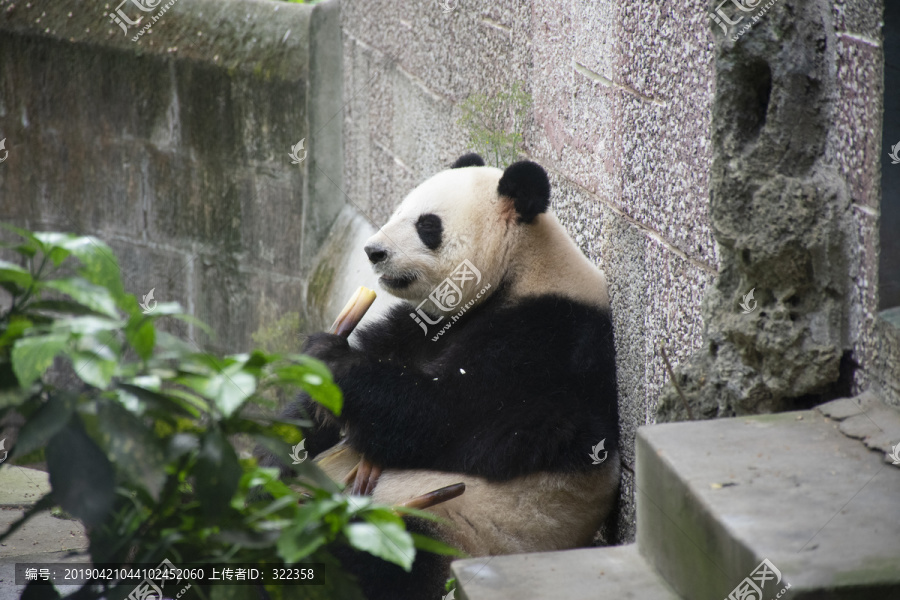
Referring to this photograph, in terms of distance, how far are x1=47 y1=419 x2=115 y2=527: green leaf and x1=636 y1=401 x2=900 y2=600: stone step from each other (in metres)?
1.09

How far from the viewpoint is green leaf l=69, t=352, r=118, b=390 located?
1.27 metres

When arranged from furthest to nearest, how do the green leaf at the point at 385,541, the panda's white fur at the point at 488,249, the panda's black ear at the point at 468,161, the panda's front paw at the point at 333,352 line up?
1. the panda's black ear at the point at 468,161
2. the panda's white fur at the point at 488,249
3. the panda's front paw at the point at 333,352
4. the green leaf at the point at 385,541

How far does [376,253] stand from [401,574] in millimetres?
1151

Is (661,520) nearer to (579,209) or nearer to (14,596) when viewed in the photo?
(579,209)

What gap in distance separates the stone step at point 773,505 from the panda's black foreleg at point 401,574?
78 centimetres

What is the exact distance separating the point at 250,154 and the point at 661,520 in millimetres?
5653

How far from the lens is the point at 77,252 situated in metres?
1.44

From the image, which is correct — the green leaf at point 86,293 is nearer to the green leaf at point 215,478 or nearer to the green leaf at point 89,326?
the green leaf at point 89,326

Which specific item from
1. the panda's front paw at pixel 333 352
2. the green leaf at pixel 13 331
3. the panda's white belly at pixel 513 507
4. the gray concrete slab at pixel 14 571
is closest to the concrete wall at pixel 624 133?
the panda's white belly at pixel 513 507

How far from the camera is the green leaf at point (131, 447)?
4.32 ft

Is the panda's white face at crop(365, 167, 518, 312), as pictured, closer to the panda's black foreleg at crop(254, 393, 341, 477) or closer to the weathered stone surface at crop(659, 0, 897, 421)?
the panda's black foreleg at crop(254, 393, 341, 477)

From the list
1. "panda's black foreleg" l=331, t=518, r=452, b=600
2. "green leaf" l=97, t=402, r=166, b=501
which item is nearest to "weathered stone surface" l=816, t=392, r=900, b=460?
"panda's black foreleg" l=331, t=518, r=452, b=600

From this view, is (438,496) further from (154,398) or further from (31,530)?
(31,530)

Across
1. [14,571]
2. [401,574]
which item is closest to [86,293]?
[401,574]
